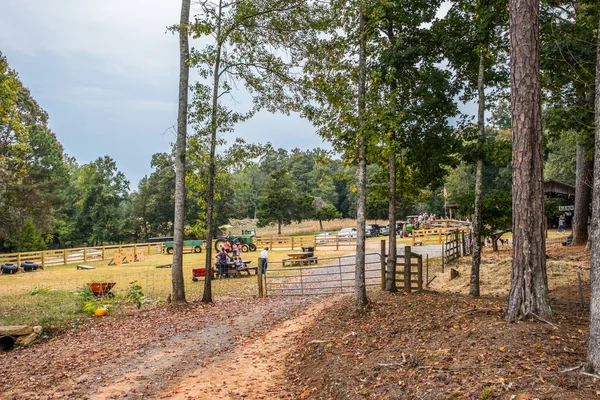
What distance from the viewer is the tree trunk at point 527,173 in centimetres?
533

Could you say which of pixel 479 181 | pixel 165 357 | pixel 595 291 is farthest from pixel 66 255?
pixel 595 291

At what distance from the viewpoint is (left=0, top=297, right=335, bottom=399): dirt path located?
19.4ft

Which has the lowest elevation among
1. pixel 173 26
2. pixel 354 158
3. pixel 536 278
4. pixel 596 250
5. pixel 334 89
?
pixel 536 278

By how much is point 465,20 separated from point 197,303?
10.8 meters

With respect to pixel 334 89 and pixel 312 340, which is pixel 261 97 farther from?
pixel 312 340

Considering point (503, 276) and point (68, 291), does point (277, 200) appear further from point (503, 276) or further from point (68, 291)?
point (503, 276)

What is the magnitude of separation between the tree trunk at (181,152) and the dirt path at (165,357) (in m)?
0.97

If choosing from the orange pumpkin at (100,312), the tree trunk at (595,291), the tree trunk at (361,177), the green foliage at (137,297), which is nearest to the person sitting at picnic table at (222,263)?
the green foliage at (137,297)

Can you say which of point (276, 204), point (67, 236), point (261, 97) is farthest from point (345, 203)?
point (261, 97)

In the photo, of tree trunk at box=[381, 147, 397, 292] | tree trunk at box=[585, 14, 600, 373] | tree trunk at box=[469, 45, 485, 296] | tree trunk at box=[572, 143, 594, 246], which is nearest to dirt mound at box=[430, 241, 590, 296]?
tree trunk at box=[469, 45, 485, 296]

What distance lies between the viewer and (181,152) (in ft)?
38.1

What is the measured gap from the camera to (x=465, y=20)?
989cm

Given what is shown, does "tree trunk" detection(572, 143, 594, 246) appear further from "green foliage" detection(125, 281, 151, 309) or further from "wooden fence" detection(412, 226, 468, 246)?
"green foliage" detection(125, 281, 151, 309)

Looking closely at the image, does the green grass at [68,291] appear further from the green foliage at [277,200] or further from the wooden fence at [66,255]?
the green foliage at [277,200]
